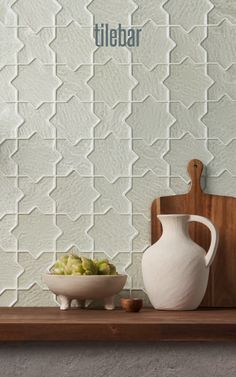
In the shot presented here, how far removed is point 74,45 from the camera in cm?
242

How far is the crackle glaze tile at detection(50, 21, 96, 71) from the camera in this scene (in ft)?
7.93

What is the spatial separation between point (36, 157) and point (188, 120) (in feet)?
1.40

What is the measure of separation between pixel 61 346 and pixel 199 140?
0.76m

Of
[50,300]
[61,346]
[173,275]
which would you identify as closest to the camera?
[61,346]

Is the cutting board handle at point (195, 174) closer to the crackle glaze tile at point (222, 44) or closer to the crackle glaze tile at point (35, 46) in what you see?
the crackle glaze tile at point (222, 44)

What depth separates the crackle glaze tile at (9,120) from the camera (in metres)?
2.41

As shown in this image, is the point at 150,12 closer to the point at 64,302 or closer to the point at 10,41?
the point at 10,41

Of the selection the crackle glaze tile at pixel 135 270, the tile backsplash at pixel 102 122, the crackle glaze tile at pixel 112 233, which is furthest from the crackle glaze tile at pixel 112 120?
the crackle glaze tile at pixel 135 270

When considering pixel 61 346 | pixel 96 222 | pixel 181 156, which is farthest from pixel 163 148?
pixel 61 346

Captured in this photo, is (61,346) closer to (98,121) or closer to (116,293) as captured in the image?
(116,293)

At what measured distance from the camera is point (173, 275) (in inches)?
86.5

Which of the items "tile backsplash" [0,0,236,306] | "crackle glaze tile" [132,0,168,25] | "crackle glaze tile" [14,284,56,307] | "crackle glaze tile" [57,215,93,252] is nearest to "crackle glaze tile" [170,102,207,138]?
"tile backsplash" [0,0,236,306]

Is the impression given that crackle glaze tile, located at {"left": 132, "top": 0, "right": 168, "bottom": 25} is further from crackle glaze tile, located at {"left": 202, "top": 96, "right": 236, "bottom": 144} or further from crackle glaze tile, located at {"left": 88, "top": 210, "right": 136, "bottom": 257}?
crackle glaze tile, located at {"left": 88, "top": 210, "right": 136, "bottom": 257}

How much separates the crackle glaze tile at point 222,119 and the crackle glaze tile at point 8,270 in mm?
632
